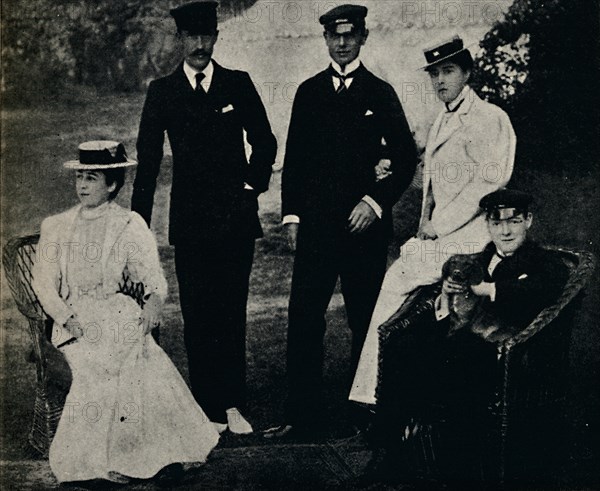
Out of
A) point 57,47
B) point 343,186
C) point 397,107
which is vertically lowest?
point 343,186

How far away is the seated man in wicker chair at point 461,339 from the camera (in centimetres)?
575

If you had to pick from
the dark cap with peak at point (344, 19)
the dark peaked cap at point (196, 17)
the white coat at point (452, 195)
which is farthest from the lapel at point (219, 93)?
the white coat at point (452, 195)

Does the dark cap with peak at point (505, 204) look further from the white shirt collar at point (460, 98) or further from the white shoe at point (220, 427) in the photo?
the white shoe at point (220, 427)

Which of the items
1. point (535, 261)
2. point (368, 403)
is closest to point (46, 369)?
point (368, 403)

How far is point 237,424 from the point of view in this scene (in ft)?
19.9

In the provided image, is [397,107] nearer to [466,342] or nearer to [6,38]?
[466,342]

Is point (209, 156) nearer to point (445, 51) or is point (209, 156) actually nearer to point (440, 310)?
point (445, 51)

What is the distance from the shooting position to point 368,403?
19.7 ft

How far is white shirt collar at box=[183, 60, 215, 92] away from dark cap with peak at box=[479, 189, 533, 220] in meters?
1.97

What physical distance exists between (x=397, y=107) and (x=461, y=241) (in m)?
0.99

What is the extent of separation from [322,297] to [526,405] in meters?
1.48

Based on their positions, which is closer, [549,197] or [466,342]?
[466,342]

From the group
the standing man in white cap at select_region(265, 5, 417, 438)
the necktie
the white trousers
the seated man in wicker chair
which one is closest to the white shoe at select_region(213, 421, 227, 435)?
the standing man in white cap at select_region(265, 5, 417, 438)

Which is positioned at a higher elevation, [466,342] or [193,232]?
[193,232]
